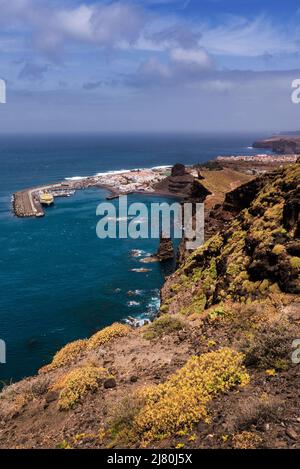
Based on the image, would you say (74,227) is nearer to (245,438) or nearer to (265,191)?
(265,191)

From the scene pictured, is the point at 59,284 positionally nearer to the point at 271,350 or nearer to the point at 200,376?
the point at 200,376

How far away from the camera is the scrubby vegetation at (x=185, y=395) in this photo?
441 inches

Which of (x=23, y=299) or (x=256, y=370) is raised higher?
(x=256, y=370)

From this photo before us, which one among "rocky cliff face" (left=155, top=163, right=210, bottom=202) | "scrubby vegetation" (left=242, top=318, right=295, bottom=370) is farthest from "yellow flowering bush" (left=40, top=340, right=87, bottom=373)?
"rocky cliff face" (left=155, top=163, right=210, bottom=202)

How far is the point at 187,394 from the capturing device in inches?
482

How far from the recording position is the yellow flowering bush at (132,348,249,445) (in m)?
11.2

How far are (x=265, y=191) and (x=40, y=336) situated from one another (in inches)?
1041

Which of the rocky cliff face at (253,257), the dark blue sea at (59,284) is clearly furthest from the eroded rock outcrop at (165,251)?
the rocky cliff face at (253,257)

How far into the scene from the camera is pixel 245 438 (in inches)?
388

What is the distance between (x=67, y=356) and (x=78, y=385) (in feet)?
23.2

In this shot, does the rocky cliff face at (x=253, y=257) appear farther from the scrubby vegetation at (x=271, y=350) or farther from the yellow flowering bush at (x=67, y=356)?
the yellow flowering bush at (x=67, y=356)

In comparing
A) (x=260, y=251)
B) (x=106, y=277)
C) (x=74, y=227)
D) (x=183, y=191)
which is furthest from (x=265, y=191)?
(x=183, y=191)

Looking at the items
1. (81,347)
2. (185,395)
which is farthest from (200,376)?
(81,347)

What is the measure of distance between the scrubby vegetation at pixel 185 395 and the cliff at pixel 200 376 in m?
0.03
